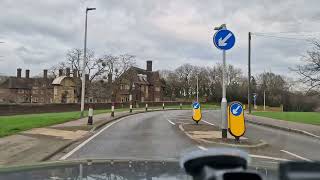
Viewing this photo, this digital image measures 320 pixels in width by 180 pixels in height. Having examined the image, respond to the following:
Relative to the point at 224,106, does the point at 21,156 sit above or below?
below

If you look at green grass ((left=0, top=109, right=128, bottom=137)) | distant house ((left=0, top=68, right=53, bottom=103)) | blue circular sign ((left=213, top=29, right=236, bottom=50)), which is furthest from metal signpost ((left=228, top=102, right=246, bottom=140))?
distant house ((left=0, top=68, right=53, bottom=103))

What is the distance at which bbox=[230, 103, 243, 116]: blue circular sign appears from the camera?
52.7 feet

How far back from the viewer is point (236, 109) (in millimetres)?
16109

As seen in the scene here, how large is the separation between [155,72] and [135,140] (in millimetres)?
116994

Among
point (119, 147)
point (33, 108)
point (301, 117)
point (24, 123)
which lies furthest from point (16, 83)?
point (119, 147)

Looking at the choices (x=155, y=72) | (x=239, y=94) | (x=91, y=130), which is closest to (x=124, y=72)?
(x=239, y=94)

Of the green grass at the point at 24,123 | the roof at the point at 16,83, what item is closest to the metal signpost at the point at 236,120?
the green grass at the point at 24,123

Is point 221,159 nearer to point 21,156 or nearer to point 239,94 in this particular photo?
point 21,156

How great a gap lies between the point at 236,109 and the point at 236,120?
0.38 m

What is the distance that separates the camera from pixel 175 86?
419 ft

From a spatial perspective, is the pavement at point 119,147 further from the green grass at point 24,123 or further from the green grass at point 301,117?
the green grass at point 301,117

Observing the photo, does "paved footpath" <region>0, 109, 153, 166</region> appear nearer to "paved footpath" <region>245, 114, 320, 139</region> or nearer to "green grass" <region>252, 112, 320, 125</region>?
"paved footpath" <region>245, 114, 320, 139</region>

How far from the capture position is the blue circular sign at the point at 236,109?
1608 cm

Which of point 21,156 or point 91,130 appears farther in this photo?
point 91,130
